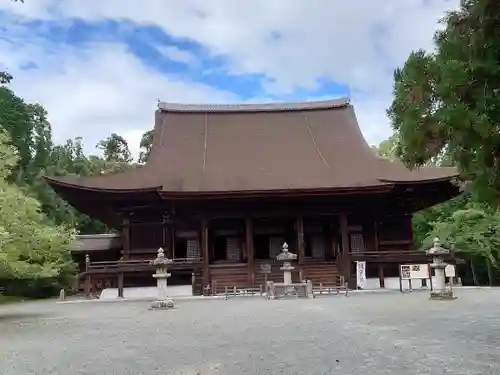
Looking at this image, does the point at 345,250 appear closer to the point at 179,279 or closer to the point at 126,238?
the point at 179,279

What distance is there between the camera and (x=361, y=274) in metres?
17.1

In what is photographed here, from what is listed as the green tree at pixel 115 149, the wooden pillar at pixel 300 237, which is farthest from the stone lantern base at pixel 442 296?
the green tree at pixel 115 149

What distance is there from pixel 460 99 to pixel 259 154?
17.2 meters

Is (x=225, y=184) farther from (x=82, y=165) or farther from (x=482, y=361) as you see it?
(x=82, y=165)

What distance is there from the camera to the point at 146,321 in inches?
395

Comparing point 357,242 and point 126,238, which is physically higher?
point 126,238

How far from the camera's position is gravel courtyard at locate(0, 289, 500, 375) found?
5.41 meters

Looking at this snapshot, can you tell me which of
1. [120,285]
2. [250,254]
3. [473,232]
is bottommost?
[120,285]

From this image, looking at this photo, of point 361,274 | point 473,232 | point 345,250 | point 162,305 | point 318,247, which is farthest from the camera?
point 473,232

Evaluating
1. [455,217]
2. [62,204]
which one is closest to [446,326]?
[455,217]

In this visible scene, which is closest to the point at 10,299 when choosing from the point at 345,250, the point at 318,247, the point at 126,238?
the point at 126,238

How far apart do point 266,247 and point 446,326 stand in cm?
1212

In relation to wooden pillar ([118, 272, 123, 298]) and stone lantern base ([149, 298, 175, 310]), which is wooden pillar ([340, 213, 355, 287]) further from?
wooden pillar ([118, 272, 123, 298])

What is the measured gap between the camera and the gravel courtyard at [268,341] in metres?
5.41
